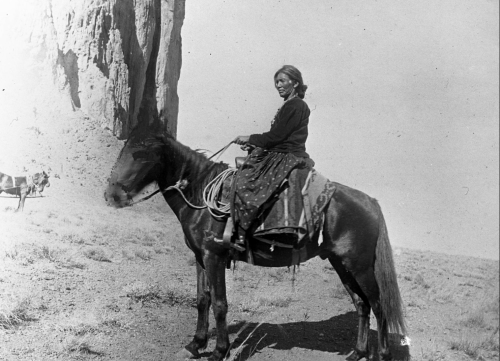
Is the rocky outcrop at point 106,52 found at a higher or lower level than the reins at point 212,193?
higher

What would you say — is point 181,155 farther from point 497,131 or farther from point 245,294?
point 497,131

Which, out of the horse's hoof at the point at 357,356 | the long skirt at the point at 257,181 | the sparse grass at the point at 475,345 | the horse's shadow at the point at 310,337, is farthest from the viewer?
the sparse grass at the point at 475,345

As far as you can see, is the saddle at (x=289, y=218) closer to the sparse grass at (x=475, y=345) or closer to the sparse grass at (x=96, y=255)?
the sparse grass at (x=475, y=345)

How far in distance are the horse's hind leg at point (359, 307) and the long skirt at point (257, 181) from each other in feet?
3.61

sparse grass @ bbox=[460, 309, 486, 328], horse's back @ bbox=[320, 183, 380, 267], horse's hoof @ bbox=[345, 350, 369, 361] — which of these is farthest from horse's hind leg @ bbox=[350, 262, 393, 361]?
sparse grass @ bbox=[460, 309, 486, 328]

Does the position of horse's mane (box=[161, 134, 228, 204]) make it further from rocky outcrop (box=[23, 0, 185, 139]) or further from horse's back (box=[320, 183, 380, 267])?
rocky outcrop (box=[23, 0, 185, 139])

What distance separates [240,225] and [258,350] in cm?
171

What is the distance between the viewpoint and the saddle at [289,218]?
13.5ft

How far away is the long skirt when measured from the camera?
13.4 ft

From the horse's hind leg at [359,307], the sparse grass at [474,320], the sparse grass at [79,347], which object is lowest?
the sparse grass at [79,347]

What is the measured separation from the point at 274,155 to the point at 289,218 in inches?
26.3

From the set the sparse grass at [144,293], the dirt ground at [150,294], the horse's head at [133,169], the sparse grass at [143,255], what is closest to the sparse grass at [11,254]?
the dirt ground at [150,294]

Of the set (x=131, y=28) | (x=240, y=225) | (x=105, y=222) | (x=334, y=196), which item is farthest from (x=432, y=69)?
(x=105, y=222)

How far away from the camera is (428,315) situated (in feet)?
21.2
